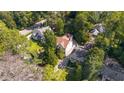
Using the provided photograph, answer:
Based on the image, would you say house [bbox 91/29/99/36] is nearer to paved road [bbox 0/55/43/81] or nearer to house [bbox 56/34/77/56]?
house [bbox 56/34/77/56]

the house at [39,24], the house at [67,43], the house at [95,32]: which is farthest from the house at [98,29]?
the house at [39,24]

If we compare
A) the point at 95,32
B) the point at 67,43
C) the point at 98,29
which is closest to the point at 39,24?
the point at 67,43

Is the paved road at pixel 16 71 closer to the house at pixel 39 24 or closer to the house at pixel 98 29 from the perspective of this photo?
the house at pixel 98 29

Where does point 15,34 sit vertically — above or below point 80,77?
above

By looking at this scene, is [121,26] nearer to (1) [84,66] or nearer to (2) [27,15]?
(1) [84,66]
